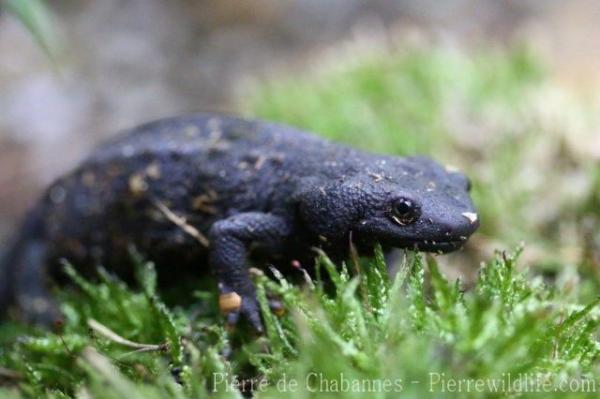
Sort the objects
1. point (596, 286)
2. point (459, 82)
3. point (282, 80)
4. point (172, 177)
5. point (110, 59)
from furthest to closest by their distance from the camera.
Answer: point (110, 59), point (282, 80), point (459, 82), point (172, 177), point (596, 286)

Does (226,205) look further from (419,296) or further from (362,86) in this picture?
(362,86)

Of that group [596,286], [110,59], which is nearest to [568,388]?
[596,286]

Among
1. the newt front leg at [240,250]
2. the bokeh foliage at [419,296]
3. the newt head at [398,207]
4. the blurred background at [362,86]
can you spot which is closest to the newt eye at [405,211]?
the newt head at [398,207]

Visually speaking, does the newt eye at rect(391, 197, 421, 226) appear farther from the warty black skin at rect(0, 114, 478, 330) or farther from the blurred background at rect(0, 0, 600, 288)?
the blurred background at rect(0, 0, 600, 288)

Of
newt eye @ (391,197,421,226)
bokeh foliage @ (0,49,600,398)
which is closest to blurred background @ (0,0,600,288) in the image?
bokeh foliage @ (0,49,600,398)

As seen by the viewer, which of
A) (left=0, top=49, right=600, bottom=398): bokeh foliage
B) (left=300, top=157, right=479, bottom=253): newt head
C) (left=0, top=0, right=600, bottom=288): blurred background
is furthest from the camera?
(left=0, top=0, right=600, bottom=288): blurred background

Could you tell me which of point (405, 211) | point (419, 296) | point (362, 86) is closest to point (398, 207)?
point (405, 211)

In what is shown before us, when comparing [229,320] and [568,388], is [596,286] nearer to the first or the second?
[568,388]

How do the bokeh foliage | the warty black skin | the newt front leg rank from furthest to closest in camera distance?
1. the newt front leg
2. the warty black skin
3. the bokeh foliage
